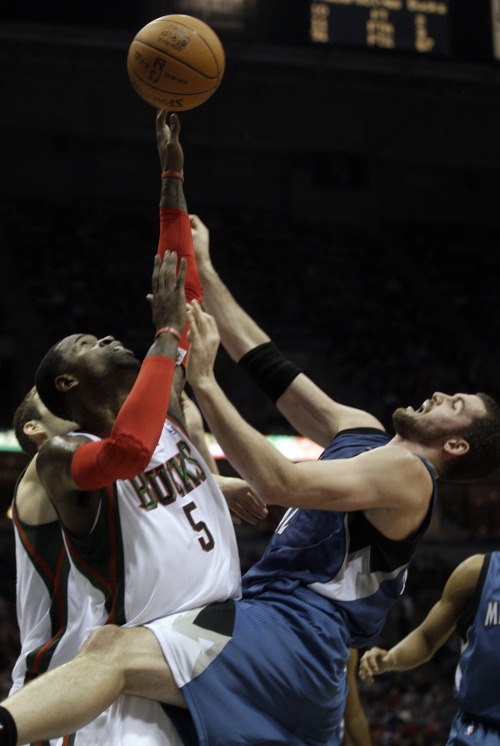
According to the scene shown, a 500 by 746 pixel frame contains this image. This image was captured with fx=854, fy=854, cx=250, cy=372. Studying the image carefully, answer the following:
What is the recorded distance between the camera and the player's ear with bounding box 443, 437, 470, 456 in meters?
3.14

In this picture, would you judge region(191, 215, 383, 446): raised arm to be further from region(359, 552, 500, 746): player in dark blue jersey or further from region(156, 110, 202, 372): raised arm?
region(359, 552, 500, 746): player in dark blue jersey

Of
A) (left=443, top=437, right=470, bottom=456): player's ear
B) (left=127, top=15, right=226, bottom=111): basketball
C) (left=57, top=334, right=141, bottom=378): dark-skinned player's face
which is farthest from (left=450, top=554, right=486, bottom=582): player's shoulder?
(left=127, top=15, right=226, bottom=111): basketball

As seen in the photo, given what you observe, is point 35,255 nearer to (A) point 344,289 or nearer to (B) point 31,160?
(B) point 31,160

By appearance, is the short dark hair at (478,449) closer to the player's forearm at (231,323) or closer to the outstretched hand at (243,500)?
the outstretched hand at (243,500)

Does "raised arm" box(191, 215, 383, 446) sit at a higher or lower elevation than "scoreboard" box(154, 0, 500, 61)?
lower

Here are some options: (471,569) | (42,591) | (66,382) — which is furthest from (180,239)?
(471,569)

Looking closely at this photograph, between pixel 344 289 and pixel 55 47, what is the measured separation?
23.6ft

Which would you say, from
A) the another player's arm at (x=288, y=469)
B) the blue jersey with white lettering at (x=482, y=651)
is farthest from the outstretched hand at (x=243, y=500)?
the blue jersey with white lettering at (x=482, y=651)

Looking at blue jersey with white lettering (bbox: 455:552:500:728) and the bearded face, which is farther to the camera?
blue jersey with white lettering (bbox: 455:552:500:728)

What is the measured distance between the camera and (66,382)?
9.61 feet

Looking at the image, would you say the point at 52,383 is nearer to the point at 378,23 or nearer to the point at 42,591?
the point at 42,591

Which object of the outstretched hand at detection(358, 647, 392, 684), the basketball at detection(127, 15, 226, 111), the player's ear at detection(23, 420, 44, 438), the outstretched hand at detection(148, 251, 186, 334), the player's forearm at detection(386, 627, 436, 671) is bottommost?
the outstretched hand at detection(358, 647, 392, 684)

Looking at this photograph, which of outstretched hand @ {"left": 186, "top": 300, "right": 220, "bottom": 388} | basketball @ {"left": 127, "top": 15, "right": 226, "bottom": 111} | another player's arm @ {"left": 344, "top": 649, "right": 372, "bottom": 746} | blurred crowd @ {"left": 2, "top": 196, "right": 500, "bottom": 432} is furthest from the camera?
blurred crowd @ {"left": 2, "top": 196, "right": 500, "bottom": 432}

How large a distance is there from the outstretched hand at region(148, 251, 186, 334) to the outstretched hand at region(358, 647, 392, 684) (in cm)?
202
